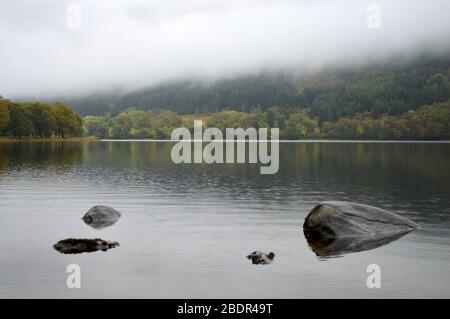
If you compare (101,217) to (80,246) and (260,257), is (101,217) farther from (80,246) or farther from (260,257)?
(260,257)

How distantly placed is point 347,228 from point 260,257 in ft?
28.7

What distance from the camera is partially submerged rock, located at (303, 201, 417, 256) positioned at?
121 feet

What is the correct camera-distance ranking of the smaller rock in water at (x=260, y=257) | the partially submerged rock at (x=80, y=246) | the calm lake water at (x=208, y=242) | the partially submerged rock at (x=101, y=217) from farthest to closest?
1. the partially submerged rock at (x=101, y=217)
2. the partially submerged rock at (x=80, y=246)
3. the smaller rock in water at (x=260, y=257)
4. the calm lake water at (x=208, y=242)

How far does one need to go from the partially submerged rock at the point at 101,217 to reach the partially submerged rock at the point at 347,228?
16229 mm

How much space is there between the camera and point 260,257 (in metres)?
32.6

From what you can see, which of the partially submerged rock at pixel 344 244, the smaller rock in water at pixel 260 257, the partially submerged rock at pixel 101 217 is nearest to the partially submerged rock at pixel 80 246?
the partially submerged rock at pixel 101 217

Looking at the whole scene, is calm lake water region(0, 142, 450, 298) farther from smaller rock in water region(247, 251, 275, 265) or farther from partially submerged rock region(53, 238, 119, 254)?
partially submerged rock region(53, 238, 119, 254)

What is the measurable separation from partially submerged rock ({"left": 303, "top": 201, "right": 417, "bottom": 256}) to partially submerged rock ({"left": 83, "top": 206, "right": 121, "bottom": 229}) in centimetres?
1623

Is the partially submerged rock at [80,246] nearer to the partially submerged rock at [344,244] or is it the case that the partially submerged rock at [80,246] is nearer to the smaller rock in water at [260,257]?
the smaller rock in water at [260,257]

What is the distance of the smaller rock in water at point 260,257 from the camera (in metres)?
32.3

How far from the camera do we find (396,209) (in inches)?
2099
